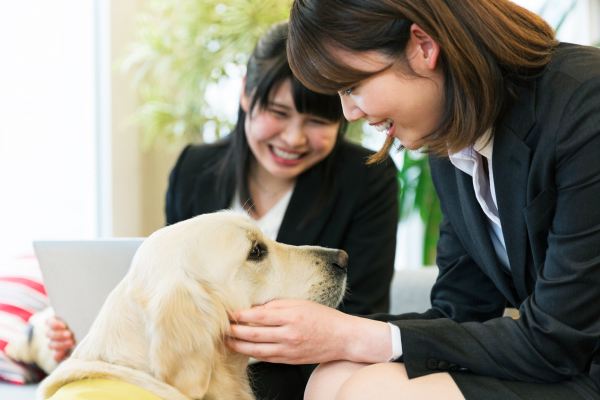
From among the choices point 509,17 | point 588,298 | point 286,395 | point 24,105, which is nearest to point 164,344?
point 286,395

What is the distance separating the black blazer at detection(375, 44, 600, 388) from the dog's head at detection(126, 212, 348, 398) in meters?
0.28

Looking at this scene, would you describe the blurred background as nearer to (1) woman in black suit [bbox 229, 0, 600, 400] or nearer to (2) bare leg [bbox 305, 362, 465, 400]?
(1) woman in black suit [bbox 229, 0, 600, 400]

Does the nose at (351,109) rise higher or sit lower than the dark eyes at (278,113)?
higher

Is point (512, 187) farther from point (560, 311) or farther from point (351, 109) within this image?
point (351, 109)

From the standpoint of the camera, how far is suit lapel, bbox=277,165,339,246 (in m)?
1.82

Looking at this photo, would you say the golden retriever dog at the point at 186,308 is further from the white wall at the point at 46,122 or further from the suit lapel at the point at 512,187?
the white wall at the point at 46,122

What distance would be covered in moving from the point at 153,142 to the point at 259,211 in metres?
1.50

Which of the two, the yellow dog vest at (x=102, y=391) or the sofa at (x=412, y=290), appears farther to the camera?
the sofa at (x=412, y=290)

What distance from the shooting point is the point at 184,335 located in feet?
3.23

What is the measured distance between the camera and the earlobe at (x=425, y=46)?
1.01 m

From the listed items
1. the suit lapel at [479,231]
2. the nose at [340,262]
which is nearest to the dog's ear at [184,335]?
Result: the nose at [340,262]

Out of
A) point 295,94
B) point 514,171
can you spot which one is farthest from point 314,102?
point 514,171

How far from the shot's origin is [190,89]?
2730mm

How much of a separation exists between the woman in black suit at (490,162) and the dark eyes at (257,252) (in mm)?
153
